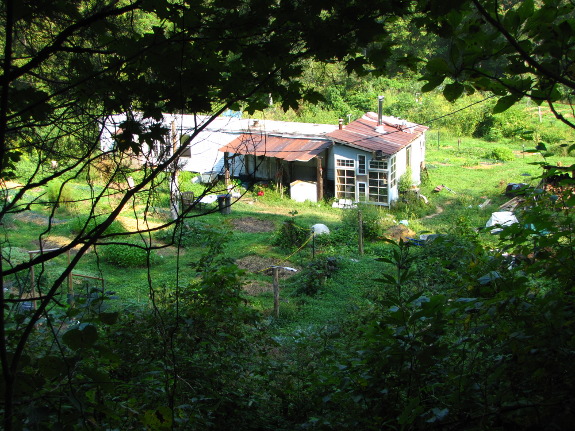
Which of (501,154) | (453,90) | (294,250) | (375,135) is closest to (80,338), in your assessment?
(453,90)

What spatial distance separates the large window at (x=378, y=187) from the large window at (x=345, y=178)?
27.5 inches

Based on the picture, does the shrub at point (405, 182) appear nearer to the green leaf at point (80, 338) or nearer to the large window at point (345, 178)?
the large window at point (345, 178)

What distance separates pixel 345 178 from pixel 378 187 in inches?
50.7

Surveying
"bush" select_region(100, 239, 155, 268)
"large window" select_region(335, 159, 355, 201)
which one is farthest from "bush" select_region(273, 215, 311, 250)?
"large window" select_region(335, 159, 355, 201)

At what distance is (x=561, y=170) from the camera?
2592mm

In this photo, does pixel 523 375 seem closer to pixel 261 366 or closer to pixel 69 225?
pixel 261 366

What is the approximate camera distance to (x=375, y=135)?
2002 centimetres

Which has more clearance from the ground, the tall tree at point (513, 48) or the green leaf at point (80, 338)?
the tall tree at point (513, 48)

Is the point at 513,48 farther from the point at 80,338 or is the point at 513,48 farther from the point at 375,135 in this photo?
the point at 375,135

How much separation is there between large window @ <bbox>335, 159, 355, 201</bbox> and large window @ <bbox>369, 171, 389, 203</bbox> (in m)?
0.70

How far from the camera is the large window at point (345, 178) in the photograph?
64.5ft

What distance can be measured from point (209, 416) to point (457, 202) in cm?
1704

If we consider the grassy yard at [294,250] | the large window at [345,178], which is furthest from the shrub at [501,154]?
the large window at [345,178]

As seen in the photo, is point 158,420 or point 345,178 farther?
point 345,178
